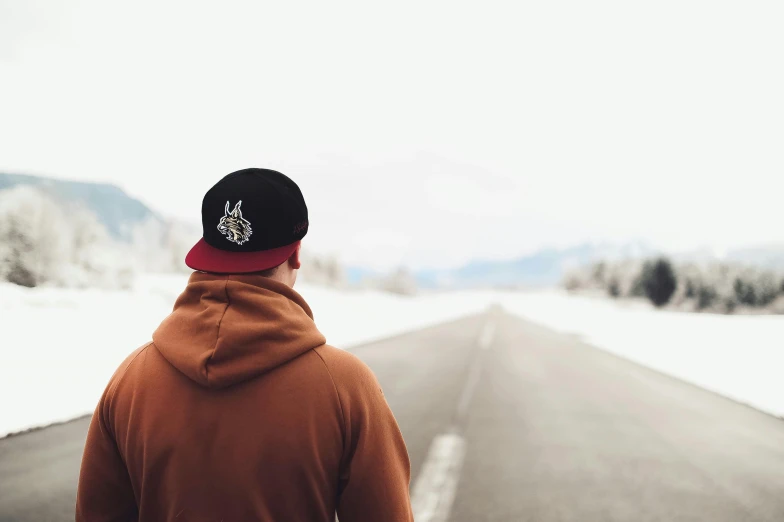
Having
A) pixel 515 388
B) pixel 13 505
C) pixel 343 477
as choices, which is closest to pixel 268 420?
pixel 343 477

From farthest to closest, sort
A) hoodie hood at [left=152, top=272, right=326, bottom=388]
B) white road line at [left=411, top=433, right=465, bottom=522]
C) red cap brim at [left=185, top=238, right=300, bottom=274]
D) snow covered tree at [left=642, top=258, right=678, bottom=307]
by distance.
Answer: snow covered tree at [left=642, top=258, right=678, bottom=307], white road line at [left=411, top=433, right=465, bottom=522], red cap brim at [left=185, top=238, right=300, bottom=274], hoodie hood at [left=152, top=272, right=326, bottom=388]

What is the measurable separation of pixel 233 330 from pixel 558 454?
5552 millimetres

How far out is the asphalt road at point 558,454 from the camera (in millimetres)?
4500

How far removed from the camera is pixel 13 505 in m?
4.25

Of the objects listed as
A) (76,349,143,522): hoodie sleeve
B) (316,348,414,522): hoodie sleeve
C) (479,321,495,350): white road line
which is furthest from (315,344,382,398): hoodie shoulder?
(479,321,495,350): white road line

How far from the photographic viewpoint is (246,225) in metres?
1.52

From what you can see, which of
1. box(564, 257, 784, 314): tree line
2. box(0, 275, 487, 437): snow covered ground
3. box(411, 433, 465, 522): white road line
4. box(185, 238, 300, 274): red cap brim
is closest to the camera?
box(185, 238, 300, 274): red cap brim

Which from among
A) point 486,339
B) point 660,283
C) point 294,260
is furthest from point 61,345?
point 660,283

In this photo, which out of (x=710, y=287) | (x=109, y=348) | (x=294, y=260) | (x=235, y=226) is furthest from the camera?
(x=710, y=287)

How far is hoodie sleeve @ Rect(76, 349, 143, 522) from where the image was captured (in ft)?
5.23

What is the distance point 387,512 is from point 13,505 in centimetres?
416

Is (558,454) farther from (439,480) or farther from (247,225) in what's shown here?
(247,225)

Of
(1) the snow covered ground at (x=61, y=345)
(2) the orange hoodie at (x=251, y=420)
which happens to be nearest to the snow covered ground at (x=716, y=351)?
(1) the snow covered ground at (x=61, y=345)

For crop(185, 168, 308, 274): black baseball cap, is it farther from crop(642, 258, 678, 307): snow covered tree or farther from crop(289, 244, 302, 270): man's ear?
crop(642, 258, 678, 307): snow covered tree
